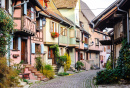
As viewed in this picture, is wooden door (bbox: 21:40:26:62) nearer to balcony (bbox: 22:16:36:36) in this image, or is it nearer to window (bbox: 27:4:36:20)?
balcony (bbox: 22:16:36:36)

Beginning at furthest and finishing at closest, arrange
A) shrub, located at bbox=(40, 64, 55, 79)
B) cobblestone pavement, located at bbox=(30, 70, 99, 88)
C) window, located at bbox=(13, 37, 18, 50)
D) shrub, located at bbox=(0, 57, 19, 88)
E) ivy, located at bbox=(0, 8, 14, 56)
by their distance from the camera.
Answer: shrub, located at bbox=(40, 64, 55, 79), window, located at bbox=(13, 37, 18, 50), cobblestone pavement, located at bbox=(30, 70, 99, 88), ivy, located at bbox=(0, 8, 14, 56), shrub, located at bbox=(0, 57, 19, 88)

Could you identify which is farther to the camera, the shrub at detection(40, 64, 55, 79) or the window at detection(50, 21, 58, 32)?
the window at detection(50, 21, 58, 32)

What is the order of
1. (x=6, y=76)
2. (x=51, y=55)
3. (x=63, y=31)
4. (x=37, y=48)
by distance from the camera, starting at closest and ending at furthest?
(x=6, y=76), (x=37, y=48), (x=51, y=55), (x=63, y=31)

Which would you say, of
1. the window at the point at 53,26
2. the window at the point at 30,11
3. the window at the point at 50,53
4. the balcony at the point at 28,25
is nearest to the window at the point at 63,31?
the window at the point at 53,26

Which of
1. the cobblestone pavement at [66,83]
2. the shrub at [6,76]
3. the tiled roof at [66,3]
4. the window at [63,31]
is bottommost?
the cobblestone pavement at [66,83]

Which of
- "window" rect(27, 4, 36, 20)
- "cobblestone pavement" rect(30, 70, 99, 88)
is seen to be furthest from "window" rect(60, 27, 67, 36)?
"cobblestone pavement" rect(30, 70, 99, 88)

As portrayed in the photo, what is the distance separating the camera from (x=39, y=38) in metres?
21.2

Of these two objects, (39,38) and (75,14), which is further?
(75,14)

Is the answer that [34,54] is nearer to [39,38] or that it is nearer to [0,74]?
[39,38]

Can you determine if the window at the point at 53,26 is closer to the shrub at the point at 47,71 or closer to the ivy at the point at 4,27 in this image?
the shrub at the point at 47,71

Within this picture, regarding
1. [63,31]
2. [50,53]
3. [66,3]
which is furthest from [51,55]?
[66,3]

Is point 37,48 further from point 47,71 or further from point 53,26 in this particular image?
point 53,26

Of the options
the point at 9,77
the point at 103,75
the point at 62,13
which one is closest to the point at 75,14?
the point at 62,13

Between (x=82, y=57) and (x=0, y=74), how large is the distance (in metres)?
28.4
